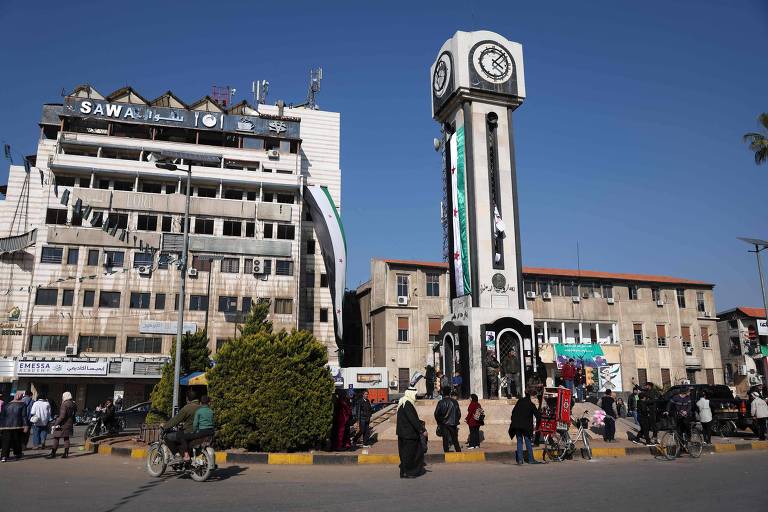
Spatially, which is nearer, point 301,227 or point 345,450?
point 345,450

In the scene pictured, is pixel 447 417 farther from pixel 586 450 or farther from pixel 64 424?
pixel 64 424

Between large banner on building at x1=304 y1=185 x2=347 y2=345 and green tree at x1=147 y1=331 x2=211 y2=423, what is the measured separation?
2123 cm

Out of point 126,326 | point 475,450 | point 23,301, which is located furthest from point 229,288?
point 475,450

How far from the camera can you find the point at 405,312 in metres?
46.8

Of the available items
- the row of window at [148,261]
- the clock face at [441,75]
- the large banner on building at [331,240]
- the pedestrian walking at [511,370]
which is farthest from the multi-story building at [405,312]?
the pedestrian walking at [511,370]

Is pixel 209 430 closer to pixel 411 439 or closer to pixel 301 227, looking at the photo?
pixel 411 439

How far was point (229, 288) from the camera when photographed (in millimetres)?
44469

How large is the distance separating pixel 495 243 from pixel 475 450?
11.3 meters

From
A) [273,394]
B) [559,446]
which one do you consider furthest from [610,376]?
[273,394]

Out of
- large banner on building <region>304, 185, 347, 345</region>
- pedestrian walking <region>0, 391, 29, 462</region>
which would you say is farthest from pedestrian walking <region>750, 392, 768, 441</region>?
large banner on building <region>304, 185, 347, 345</region>

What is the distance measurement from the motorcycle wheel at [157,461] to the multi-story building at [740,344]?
2064 inches

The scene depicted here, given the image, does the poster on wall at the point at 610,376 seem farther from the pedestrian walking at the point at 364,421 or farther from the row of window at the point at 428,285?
the pedestrian walking at the point at 364,421

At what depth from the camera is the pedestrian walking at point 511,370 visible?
23.9 m

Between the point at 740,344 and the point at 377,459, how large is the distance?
51.8 m
